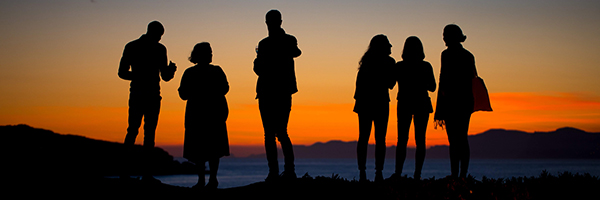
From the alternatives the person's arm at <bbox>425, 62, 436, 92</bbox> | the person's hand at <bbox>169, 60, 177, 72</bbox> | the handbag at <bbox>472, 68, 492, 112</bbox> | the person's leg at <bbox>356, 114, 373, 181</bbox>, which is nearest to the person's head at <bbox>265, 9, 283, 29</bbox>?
the person's hand at <bbox>169, 60, 177, 72</bbox>

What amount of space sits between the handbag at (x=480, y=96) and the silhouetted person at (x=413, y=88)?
0.74 metres


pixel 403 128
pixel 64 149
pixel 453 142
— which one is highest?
pixel 64 149

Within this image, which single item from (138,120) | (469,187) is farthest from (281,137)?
(469,187)

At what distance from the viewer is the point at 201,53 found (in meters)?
7.77

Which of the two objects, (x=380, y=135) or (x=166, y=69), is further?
(x=166, y=69)

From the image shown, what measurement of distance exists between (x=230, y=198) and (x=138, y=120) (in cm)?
215

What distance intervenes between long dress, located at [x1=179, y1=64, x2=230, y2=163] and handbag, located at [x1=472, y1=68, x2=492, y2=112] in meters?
4.21

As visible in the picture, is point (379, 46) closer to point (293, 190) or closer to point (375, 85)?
point (375, 85)

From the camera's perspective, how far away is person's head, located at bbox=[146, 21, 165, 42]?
813 cm

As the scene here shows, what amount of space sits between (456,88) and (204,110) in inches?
166

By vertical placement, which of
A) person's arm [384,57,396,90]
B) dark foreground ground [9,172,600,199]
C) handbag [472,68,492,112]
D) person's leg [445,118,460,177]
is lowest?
dark foreground ground [9,172,600,199]

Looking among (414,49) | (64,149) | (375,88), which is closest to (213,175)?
(375,88)

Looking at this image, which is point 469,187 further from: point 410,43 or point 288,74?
point 288,74

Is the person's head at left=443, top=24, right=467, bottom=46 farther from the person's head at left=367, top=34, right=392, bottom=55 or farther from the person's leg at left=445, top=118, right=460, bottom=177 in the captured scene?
the person's leg at left=445, top=118, right=460, bottom=177
